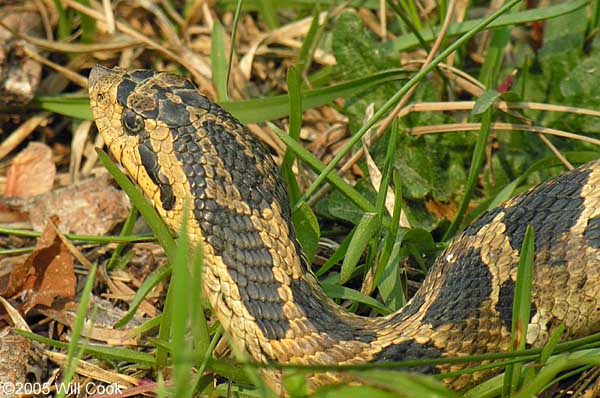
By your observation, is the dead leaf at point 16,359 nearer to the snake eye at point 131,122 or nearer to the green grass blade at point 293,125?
the snake eye at point 131,122

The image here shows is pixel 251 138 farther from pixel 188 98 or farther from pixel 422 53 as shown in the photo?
pixel 422 53

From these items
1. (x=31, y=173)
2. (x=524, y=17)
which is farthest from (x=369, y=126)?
(x=31, y=173)

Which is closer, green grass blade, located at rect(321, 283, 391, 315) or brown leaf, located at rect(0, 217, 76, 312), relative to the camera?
green grass blade, located at rect(321, 283, 391, 315)

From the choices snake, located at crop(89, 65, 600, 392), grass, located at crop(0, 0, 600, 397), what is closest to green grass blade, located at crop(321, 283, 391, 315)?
grass, located at crop(0, 0, 600, 397)

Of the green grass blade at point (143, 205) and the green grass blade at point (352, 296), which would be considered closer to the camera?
the green grass blade at point (143, 205)

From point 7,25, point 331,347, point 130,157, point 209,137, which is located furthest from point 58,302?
point 7,25

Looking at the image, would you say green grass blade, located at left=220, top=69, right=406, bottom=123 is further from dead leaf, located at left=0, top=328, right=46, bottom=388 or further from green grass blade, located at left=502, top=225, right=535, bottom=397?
green grass blade, located at left=502, top=225, right=535, bottom=397

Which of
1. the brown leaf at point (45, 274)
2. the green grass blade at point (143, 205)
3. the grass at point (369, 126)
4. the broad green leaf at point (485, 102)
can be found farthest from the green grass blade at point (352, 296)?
the brown leaf at point (45, 274)
